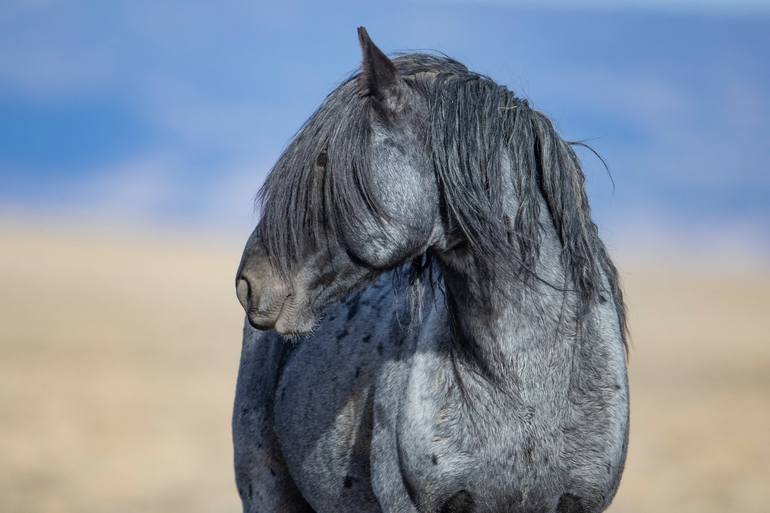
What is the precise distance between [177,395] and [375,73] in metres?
13.5

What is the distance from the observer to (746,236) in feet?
225

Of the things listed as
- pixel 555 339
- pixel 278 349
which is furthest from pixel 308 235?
pixel 278 349

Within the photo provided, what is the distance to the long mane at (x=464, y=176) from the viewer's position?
3.82 m

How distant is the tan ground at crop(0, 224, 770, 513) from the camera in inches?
404

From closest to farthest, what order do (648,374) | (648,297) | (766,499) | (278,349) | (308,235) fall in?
(308,235)
(278,349)
(766,499)
(648,374)
(648,297)

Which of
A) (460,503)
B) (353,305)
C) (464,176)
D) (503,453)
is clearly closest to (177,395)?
(353,305)

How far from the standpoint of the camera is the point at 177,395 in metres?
16.7

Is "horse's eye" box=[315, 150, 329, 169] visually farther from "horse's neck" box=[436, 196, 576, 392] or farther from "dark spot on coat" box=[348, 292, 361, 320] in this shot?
"dark spot on coat" box=[348, 292, 361, 320]

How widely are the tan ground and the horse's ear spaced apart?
2.65 metres

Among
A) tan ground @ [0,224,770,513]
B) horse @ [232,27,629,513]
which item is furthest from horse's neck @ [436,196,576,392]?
tan ground @ [0,224,770,513]

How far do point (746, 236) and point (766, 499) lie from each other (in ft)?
203

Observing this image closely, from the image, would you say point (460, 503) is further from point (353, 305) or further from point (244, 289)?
point (353, 305)

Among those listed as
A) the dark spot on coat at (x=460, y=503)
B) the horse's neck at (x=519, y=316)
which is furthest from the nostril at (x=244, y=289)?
the dark spot on coat at (x=460, y=503)

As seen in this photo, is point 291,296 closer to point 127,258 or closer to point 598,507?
point 598,507
